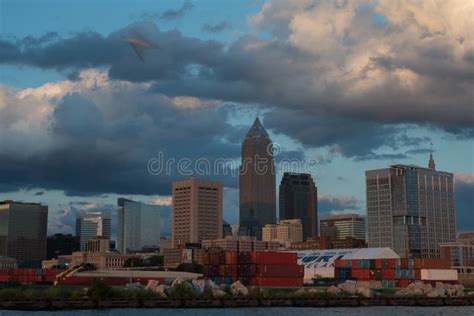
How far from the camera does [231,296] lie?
104312 mm

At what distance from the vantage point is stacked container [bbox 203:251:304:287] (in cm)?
14238

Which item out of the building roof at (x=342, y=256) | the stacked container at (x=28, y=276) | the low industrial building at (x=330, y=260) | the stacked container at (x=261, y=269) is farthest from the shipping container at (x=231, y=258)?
the building roof at (x=342, y=256)

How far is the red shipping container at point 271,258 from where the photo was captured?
14362 cm

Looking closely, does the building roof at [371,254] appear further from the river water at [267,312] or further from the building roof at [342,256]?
the river water at [267,312]

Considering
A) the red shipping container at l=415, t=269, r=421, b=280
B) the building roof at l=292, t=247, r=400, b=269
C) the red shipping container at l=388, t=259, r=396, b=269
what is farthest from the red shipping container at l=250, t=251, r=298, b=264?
the building roof at l=292, t=247, r=400, b=269

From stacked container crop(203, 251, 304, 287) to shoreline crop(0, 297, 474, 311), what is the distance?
108 ft

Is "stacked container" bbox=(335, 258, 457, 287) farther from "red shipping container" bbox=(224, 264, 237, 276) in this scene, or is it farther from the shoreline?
the shoreline

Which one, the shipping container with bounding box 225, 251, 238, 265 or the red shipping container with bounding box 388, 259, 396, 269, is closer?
the shipping container with bounding box 225, 251, 238, 265

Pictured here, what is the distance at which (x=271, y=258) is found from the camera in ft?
477

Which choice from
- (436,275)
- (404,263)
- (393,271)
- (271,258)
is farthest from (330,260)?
(271,258)

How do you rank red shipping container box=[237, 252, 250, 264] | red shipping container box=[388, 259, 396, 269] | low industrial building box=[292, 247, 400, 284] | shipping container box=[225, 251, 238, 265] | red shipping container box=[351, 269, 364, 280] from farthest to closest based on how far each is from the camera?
low industrial building box=[292, 247, 400, 284], red shipping container box=[351, 269, 364, 280], red shipping container box=[388, 259, 396, 269], shipping container box=[225, 251, 238, 265], red shipping container box=[237, 252, 250, 264]

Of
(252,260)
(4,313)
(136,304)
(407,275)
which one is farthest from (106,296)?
(407,275)

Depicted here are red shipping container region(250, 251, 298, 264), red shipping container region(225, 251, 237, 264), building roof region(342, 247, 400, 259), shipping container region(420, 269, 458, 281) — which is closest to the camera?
red shipping container region(250, 251, 298, 264)

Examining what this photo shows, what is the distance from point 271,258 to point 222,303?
45.9 metres
